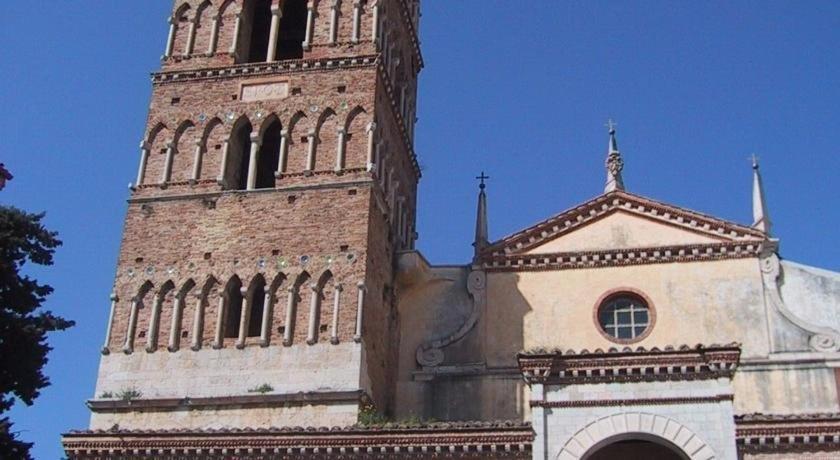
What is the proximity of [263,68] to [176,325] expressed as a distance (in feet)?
20.6

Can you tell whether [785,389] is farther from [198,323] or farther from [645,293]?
[198,323]

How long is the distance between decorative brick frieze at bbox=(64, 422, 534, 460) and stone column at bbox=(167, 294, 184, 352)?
2245 millimetres

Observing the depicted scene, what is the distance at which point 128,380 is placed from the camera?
21984mm

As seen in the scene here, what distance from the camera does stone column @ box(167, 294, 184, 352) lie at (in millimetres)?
22188

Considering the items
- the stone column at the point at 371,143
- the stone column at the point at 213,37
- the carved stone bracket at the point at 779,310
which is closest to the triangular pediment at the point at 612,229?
the carved stone bracket at the point at 779,310

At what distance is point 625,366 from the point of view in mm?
18594

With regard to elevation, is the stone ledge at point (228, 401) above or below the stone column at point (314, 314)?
below


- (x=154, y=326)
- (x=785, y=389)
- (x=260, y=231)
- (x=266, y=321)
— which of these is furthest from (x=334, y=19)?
(x=785, y=389)

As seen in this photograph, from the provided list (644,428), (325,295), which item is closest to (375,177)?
(325,295)

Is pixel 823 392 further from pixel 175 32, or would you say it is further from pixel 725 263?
pixel 175 32

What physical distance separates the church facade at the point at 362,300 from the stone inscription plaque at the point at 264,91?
0.05 meters

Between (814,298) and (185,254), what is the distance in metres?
12.4

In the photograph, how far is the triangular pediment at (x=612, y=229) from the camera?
78.6ft

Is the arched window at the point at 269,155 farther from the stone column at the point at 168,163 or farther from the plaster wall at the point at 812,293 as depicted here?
the plaster wall at the point at 812,293
